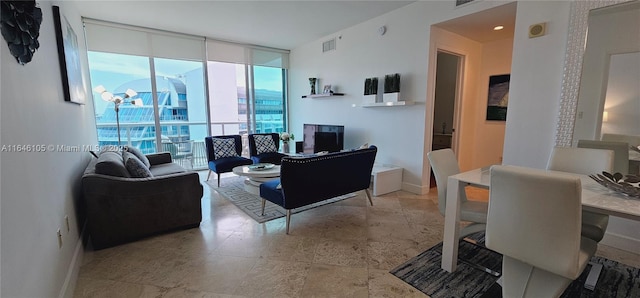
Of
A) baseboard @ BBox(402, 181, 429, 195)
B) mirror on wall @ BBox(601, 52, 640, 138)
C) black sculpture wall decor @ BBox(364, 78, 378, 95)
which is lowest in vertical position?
baseboard @ BBox(402, 181, 429, 195)

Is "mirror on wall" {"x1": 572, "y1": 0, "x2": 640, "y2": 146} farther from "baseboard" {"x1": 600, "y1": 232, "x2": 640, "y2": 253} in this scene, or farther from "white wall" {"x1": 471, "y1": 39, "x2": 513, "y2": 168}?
"white wall" {"x1": 471, "y1": 39, "x2": 513, "y2": 168}

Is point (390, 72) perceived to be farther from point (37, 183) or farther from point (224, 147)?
point (37, 183)

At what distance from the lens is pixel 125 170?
2600 mm

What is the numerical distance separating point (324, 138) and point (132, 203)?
310 centimetres

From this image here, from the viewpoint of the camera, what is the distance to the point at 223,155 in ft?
15.4

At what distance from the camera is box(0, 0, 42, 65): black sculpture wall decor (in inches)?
48.3

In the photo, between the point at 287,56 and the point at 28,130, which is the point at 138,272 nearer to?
the point at 28,130

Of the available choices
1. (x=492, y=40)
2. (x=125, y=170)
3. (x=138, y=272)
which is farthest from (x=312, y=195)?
(x=492, y=40)

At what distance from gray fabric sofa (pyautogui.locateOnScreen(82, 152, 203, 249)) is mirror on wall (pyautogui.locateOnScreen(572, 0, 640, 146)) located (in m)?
3.72

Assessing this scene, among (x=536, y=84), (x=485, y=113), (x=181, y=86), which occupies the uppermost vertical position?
(x=181, y=86)

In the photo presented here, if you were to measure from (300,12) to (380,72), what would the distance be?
1486 millimetres

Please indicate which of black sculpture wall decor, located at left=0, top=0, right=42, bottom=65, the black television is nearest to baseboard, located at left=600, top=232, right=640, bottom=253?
the black television

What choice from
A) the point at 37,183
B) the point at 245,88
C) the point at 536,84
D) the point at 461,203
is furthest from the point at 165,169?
the point at 536,84

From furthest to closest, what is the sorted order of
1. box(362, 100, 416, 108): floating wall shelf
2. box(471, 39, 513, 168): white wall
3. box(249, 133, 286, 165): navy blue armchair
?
box(249, 133, 286, 165): navy blue armchair < box(471, 39, 513, 168): white wall < box(362, 100, 416, 108): floating wall shelf
